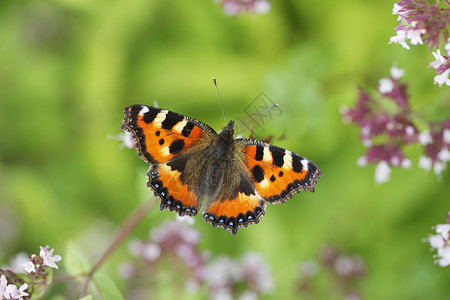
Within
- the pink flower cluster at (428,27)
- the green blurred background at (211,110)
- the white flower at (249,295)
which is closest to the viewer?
the pink flower cluster at (428,27)

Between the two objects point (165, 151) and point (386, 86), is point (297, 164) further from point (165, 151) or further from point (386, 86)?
point (386, 86)

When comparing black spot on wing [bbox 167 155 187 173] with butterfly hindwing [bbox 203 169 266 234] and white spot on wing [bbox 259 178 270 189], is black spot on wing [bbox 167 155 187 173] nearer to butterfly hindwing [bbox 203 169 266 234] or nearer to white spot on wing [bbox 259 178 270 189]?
butterfly hindwing [bbox 203 169 266 234]

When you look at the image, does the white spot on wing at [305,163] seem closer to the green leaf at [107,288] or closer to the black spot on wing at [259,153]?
the black spot on wing at [259,153]

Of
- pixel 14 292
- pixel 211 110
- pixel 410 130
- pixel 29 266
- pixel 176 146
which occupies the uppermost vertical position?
pixel 211 110

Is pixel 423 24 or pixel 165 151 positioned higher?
pixel 423 24

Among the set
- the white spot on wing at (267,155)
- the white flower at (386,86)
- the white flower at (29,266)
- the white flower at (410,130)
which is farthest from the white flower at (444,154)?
the white flower at (29,266)

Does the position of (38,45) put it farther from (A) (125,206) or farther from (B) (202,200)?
(B) (202,200)

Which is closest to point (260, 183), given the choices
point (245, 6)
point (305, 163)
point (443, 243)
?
point (305, 163)
